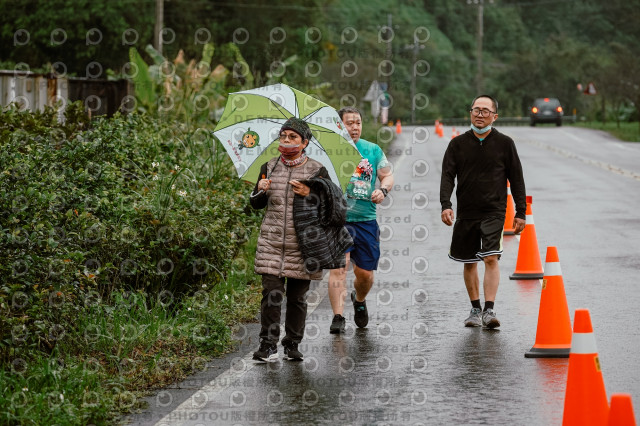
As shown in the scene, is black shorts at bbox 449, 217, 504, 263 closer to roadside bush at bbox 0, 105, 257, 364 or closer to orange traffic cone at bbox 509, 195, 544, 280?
roadside bush at bbox 0, 105, 257, 364

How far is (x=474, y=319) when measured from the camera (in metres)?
9.85

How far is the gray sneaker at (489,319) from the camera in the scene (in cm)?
959

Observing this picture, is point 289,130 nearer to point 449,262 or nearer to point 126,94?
point 449,262

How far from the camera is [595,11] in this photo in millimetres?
121625

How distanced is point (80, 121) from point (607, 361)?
27.9ft

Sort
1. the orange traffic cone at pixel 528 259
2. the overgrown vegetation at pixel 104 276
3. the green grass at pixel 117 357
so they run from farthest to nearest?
the orange traffic cone at pixel 528 259 → the overgrown vegetation at pixel 104 276 → the green grass at pixel 117 357

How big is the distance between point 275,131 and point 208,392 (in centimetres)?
237

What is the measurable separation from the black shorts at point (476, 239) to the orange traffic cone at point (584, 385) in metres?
3.40

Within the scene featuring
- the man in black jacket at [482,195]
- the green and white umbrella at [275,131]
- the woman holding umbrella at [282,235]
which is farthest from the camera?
the man in black jacket at [482,195]

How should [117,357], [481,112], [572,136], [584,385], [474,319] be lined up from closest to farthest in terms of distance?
1. [584,385]
2. [117,357]
3. [481,112]
4. [474,319]
5. [572,136]

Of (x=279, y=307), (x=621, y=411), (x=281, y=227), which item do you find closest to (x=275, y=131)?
(x=281, y=227)

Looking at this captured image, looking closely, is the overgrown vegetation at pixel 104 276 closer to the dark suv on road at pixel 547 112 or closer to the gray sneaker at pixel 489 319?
the gray sneaker at pixel 489 319

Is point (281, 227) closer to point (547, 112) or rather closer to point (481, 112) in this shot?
point (481, 112)

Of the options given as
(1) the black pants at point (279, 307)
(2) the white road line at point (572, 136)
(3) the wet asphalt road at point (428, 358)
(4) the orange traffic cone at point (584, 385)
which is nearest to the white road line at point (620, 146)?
(2) the white road line at point (572, 136)
